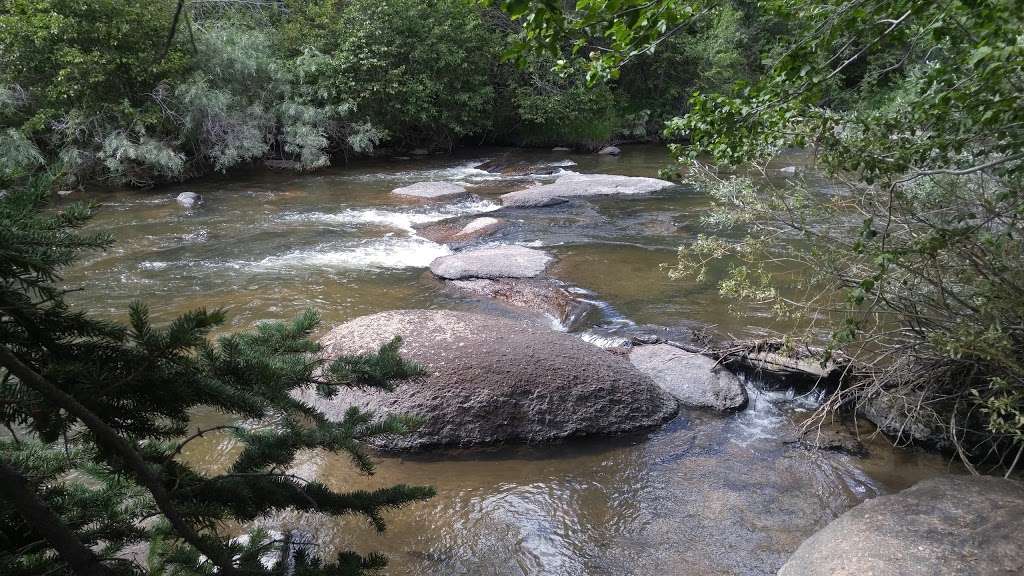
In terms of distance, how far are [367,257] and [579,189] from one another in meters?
5.94

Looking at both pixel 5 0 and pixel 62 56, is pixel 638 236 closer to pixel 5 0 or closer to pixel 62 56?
pixel 62 56

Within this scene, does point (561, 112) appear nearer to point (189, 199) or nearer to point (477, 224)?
point (477, 224)

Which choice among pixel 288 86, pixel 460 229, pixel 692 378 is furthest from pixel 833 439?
pixel 288 86

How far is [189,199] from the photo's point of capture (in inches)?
573

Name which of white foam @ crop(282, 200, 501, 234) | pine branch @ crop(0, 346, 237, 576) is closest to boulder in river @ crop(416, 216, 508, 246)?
white foam @ crop(282, 200, 501, 234)

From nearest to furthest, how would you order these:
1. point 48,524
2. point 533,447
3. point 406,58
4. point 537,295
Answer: point 48,524 < point 533,447 < point 537,295 < point 406,58

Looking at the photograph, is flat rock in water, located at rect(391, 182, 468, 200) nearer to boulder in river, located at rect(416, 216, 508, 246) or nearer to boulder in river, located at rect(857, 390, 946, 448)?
boulder in river, located at rect(416, 216, 508, 246)

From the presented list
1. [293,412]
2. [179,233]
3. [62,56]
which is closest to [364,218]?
[179,233]

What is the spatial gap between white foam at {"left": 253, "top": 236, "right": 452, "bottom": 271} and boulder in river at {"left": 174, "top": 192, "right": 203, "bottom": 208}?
203 inches

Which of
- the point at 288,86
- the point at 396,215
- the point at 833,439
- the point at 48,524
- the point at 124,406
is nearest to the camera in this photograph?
the point at 48,524

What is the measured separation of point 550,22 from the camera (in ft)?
10.5

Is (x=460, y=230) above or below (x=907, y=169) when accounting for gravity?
below

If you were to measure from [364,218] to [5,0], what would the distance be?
10.1 m

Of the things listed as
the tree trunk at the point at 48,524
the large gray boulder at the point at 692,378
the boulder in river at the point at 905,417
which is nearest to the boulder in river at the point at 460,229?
the large gray boulder at the point at 692,378
